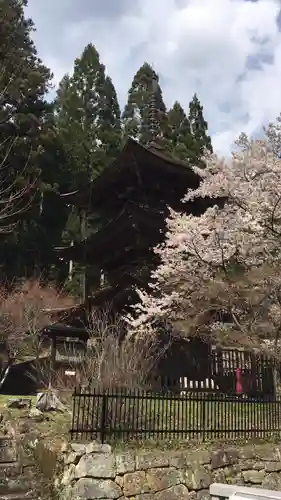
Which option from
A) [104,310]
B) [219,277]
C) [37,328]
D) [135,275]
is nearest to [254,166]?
[219,277]

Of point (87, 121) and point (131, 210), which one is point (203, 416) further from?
point (87, 121)

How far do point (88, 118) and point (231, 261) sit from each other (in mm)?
30612

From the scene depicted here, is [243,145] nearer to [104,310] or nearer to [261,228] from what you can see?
[261,228]

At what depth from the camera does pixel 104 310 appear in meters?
17.7

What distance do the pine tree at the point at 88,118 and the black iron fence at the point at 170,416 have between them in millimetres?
29049

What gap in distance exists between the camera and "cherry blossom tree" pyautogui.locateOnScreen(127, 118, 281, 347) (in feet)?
40.4

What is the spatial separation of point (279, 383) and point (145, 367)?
3.23 m

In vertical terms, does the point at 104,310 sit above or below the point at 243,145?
below

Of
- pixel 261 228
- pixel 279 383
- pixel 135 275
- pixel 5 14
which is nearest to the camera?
pixel 279 383

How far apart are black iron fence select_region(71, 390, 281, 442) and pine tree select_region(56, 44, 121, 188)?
29049 mm

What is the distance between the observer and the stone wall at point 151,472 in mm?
7867

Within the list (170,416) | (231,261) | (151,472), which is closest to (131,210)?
(231,261)

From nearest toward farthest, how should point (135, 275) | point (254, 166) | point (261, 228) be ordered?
point (261, 228) → point (254, 166) → point (135, 275)

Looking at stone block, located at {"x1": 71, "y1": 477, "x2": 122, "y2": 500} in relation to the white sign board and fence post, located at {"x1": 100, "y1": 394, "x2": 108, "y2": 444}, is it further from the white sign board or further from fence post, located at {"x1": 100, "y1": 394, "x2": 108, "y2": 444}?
the white sign board
